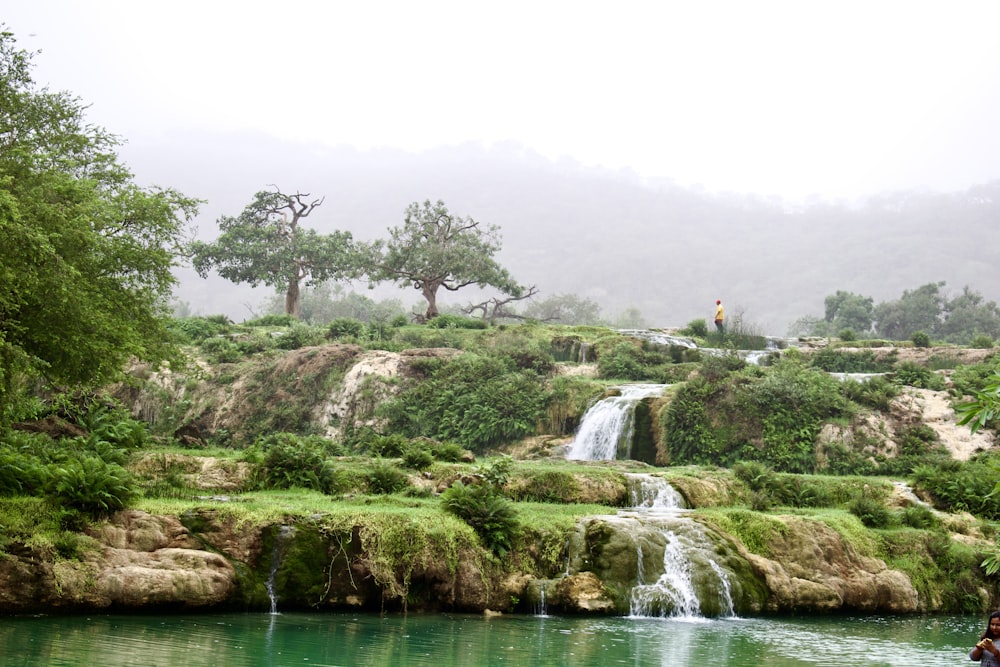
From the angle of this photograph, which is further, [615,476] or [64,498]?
[615,476]

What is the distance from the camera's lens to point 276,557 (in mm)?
14141

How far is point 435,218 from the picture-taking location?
193 feet

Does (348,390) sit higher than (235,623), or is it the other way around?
(348,390)

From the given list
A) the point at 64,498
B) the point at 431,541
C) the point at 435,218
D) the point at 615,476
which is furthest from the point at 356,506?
the point at 435,218

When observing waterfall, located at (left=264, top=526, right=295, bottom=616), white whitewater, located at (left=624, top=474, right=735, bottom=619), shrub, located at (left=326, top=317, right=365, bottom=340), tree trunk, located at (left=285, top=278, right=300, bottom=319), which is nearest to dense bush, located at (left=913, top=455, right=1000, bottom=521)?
white whitewater, located at (left=624, top=474, right=735, bottom=619)

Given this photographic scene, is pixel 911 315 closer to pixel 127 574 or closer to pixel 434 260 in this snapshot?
pixel 434 260

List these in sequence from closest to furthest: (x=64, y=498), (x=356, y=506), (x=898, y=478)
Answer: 1. (x=64, y=498)
2. (x=356, y=506)
3. (x=898, y=478)

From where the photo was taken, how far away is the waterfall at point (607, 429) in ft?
89.1

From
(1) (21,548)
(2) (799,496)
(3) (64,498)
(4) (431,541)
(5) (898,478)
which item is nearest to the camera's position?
(1) (21,548)

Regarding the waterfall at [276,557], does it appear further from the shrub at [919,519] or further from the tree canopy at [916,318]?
the tree canopy at [916,318]

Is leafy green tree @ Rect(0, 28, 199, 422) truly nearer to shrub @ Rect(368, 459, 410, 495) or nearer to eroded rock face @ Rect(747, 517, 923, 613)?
shrub @ Rect(368, 459, 410, 495)

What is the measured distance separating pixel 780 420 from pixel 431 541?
16526 millimetres

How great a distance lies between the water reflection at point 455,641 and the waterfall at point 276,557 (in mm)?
347

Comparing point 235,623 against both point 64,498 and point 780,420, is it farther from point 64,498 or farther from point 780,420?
point 780,420
